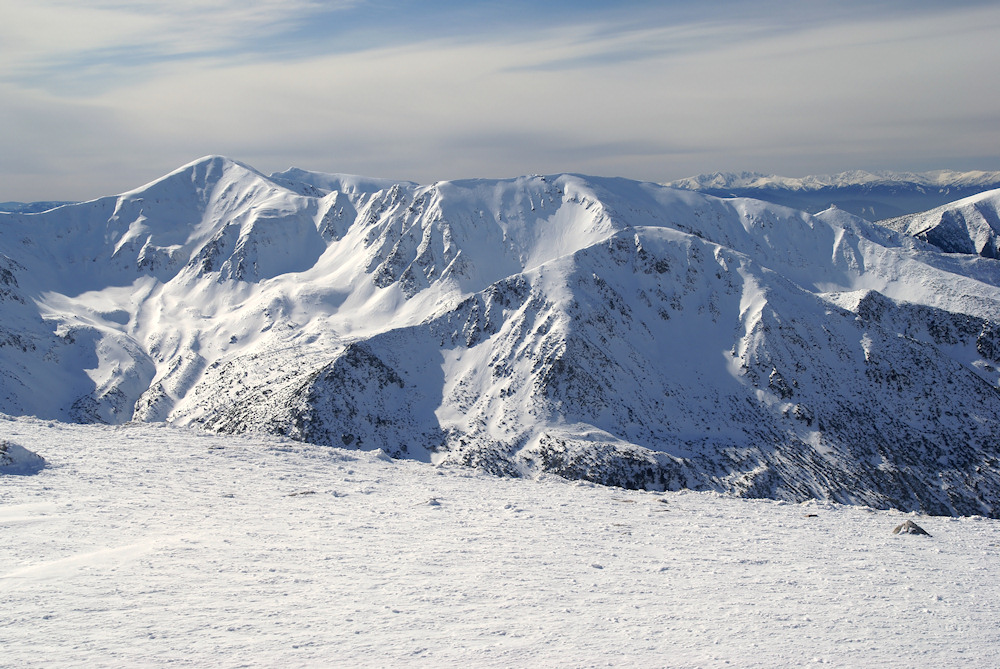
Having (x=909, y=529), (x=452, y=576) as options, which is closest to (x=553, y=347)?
(x=909, y=529)

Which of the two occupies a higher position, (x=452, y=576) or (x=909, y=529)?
(x=452, y=576)

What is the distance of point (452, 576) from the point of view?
1598 centimetres

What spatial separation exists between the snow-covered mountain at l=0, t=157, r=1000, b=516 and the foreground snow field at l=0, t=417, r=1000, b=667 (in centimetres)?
4890

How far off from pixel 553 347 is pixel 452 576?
68.8 metres

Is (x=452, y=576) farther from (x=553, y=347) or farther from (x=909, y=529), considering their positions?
(x=553, y=347)

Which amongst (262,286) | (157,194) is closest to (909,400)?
(262,286)

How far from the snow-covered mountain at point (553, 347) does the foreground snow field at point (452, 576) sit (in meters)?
48.9

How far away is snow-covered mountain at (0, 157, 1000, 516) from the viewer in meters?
75.8

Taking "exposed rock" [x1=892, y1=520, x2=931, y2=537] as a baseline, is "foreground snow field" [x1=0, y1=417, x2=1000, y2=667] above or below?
above

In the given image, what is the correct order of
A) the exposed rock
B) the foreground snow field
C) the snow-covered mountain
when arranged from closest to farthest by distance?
the foreground snow field
the exposed rock
the snow-covered mountain

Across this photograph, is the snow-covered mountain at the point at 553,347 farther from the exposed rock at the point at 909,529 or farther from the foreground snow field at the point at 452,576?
the foreground snow field at the point at 452,576

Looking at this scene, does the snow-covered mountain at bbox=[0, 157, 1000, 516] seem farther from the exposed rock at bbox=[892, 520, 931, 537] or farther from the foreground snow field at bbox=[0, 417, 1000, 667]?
the foreground snow field at bbox=[0, 417, 1000, 667]

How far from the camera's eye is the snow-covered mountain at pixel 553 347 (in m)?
75.8

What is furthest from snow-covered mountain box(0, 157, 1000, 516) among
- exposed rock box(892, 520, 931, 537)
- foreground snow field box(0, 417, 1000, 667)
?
foreground snow field box(0, 417, 1000, 667)
